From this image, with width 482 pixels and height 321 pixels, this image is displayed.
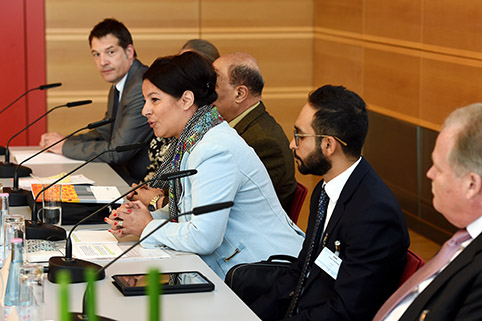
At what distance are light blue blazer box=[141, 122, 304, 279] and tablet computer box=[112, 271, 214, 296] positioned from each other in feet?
1.19

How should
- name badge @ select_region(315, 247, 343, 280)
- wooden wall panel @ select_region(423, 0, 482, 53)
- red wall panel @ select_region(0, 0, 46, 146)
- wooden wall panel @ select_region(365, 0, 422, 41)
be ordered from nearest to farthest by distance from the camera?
name badge @ select_region(315, 247, 343, 280)
wooden wall panel @ select_region(423, 0, 482, 53)
wooden wall panel @ select_region(365, 0, 422, 41)
red wall panel @ select_region(0, 0, 46, 146)

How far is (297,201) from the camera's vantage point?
338cm

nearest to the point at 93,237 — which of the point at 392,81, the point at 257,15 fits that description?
the point at 392,81

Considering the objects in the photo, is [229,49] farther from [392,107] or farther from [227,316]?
[227,316]

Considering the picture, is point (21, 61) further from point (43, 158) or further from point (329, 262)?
point (329, 262)

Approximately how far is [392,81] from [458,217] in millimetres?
3845

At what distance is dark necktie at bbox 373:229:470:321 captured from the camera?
1.80 metres

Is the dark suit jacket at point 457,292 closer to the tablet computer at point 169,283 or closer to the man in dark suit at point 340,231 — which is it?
the man in dark suit at point 340,231

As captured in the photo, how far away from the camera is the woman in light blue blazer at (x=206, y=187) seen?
2643 millimetres

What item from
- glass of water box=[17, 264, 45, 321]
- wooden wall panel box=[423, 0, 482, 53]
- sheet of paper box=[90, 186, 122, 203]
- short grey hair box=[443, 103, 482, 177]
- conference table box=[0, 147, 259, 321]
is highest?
wooden wall panel box=[423, 0, 482, 53]

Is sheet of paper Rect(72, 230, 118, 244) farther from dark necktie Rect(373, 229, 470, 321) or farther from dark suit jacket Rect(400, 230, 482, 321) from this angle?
dark suit jacket Rect(400, 230, 482, 321)

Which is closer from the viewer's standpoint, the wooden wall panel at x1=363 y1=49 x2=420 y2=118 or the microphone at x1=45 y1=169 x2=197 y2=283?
the microphone at x1=45 y1=169 x2=197 y2=283

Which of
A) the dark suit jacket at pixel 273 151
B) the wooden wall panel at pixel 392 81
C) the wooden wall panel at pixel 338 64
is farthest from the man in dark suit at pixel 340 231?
the wooden wall panel at pixel 338 64

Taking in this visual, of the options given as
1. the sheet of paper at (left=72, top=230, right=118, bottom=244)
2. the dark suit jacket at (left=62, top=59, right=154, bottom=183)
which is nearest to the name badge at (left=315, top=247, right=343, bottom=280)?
the sheet of paper at (left=72, top=230, right=118, bottom=244)
